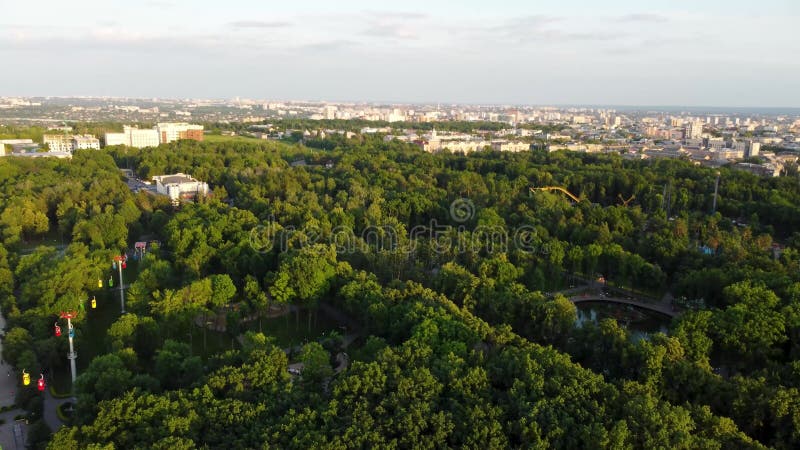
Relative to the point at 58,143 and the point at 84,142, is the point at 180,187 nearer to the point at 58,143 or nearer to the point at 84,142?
the point at 84,142

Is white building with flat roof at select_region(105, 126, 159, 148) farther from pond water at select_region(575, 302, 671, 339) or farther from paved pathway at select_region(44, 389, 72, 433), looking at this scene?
pond water at select_region(575, 302, 671, 339)

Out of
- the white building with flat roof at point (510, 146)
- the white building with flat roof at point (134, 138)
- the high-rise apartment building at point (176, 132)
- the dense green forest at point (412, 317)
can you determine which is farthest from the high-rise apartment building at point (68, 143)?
the white building with flat roof at point (510, 146)

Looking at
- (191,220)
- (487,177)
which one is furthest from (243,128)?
(191,220)

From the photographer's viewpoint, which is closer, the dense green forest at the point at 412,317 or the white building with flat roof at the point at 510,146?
the dense green forest at the point at 412,317

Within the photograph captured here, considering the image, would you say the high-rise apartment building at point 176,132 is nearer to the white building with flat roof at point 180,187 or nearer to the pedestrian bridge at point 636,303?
the white building with flat roof at point 180,187

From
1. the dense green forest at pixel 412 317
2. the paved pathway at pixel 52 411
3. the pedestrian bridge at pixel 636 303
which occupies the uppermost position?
the dense green forest at pixel 412 317

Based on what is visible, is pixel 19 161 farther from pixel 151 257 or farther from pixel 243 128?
pixel 243 128

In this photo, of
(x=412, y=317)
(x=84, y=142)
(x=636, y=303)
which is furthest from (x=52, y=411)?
(x=84, y=142)

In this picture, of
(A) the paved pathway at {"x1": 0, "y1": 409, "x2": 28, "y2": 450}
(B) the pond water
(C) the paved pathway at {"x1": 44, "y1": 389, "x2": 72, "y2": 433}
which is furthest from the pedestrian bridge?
(A) the paved pathway at {"x1": 0, "y1": 409, "x2": 28, "y2": 450}
